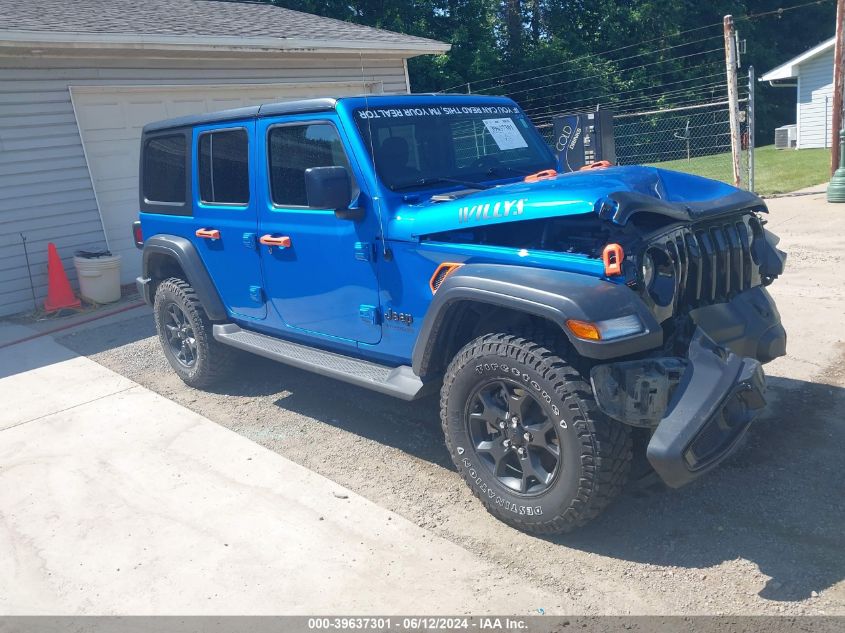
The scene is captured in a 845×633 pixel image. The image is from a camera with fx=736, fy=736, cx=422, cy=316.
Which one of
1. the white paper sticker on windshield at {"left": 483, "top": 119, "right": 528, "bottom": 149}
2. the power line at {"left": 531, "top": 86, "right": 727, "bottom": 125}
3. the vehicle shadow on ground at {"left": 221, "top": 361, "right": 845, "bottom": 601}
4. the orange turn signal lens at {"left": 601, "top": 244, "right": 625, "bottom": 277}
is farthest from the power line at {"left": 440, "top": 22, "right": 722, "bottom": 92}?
the orange turn signal lens at {"left": 601, "top": 244, "right": 625, "bottom": 277}

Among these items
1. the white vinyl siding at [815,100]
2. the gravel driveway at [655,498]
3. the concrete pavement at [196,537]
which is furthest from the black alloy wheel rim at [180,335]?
the white vinyl siding at [815,100]

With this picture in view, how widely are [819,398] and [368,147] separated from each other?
10.5ft

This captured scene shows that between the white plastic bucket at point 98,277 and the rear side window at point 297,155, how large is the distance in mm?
5156

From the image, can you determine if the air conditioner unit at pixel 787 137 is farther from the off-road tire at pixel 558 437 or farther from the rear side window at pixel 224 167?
the off-road tire at pixel 558 437

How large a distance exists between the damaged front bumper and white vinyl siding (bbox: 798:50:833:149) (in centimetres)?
2604

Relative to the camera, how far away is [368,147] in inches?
161

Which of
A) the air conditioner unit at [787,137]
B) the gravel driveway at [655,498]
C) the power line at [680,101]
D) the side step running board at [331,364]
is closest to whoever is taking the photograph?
the gravel driveway at [655,498]

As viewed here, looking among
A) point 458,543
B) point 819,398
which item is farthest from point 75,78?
point 819,398

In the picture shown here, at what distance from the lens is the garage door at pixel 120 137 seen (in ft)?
31.3

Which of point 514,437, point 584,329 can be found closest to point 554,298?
point 584,329

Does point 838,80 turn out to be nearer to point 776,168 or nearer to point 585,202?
point 776,168

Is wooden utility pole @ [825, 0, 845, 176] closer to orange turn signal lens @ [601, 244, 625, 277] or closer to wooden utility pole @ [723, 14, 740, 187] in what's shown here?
wooden utility pole @ [723, 14, 740, 187]

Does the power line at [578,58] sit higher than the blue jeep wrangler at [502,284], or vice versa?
the power line at [578,58]

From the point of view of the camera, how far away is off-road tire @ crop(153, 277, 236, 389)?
5.49 metres
